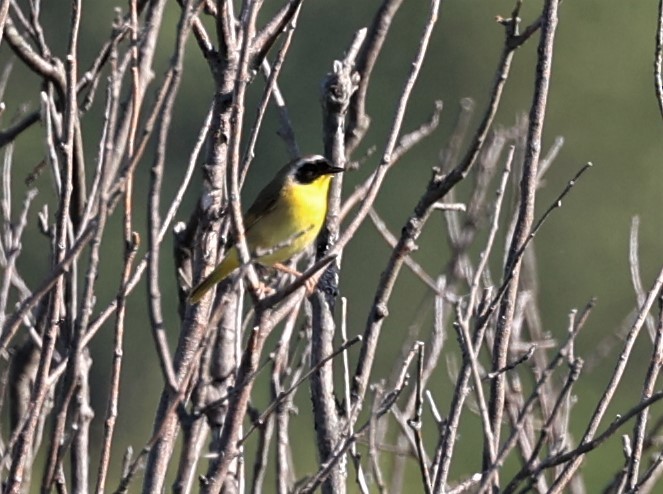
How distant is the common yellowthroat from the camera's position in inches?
207

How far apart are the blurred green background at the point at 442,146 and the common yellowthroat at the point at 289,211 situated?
1054 cm

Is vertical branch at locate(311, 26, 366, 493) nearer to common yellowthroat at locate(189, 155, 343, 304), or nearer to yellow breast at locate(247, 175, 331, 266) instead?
common yellowthroat at locate(189, 155, 343, 304)

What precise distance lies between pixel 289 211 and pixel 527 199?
91.9 inches

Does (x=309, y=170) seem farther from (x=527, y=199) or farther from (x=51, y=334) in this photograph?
(x=51, y=334)

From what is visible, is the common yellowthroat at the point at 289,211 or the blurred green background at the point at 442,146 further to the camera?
the blurred green background at the point at 442,146

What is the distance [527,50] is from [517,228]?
23.4 meters

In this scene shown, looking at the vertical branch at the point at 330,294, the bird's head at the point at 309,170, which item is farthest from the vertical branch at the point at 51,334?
the bird's head at the point at 309,170

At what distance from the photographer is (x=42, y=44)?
380 cm

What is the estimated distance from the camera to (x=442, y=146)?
19.8 m

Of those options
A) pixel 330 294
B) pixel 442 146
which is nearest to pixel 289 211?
pixel 330 294

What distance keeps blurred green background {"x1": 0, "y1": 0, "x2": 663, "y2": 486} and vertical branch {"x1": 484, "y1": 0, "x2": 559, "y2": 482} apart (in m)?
12.9

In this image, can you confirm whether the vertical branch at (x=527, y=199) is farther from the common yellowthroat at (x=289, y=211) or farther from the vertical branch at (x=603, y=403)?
the common yellowthroat at (x=289, y=211)

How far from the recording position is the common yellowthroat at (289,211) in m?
5.27

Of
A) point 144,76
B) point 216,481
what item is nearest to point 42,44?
point 144,76
